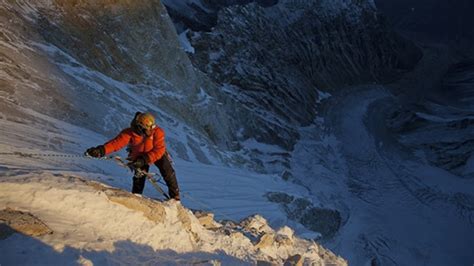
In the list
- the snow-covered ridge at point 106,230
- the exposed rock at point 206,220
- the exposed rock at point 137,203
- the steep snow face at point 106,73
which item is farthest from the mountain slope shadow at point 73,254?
the steep snow face at point 106,73

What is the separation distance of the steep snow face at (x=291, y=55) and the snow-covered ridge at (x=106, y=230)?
24.6 m

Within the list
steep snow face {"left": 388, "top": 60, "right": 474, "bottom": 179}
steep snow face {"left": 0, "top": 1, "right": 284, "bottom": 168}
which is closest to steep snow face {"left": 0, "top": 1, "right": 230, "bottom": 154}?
steep snow face {"left": 0, "top": 1, "right": 284, "bottom": 168}

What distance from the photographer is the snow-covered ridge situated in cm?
→ 645

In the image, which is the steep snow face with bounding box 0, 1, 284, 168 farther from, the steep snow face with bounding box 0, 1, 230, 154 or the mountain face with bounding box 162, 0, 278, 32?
the mountain face with bounding box 162, 0, 278, 32

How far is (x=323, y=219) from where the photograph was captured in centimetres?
2622

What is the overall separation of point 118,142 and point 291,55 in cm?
4582

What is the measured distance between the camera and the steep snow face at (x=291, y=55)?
40.2 m

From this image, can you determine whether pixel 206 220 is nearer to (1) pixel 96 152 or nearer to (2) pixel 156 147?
(2) pixel 156 147

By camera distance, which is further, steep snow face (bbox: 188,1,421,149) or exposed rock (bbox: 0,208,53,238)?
steep snow face (bbox: 188,1,421,149)

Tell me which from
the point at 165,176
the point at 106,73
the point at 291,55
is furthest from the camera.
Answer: the point at 291,55

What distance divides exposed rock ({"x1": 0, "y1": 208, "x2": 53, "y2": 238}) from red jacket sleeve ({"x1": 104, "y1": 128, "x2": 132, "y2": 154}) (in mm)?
2185

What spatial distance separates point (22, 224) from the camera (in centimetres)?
634

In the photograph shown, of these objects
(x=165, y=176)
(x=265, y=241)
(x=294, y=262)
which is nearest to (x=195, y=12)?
(x=165, y=176)

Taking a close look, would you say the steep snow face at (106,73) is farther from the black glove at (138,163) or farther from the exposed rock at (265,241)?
the exposed rock at (265,241)
